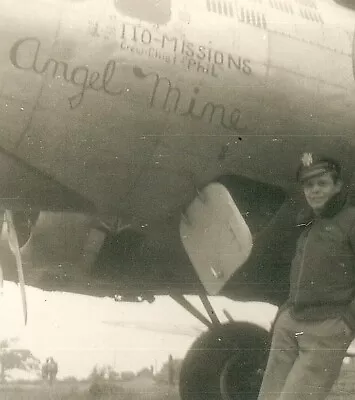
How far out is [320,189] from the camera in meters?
1.77

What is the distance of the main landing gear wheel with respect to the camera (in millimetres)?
1664

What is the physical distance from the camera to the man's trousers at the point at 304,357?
5.46 ft

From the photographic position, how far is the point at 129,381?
1.62 metres

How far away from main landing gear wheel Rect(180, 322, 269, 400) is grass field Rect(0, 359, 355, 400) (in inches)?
3.2

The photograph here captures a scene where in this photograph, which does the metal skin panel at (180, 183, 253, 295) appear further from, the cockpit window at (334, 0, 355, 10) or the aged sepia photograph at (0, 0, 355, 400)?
the cockpit window at (334, 0, 355, 10)

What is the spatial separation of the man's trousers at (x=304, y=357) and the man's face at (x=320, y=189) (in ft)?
1.24

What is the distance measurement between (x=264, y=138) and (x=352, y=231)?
0.42 metres

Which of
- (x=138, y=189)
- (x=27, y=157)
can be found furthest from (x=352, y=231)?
(x=27, y=157)

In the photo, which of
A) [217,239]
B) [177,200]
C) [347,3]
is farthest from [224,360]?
[347,3]

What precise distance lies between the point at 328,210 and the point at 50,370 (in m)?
1.02

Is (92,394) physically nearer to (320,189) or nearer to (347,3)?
(320,189)

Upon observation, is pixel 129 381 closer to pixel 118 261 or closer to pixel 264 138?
pixel 118 261

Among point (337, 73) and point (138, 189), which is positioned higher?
point (337, 73)

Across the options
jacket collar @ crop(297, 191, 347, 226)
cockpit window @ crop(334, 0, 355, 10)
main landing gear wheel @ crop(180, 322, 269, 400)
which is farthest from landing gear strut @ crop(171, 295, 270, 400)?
cockpit window @ crop(334, 0, 355, 10)
